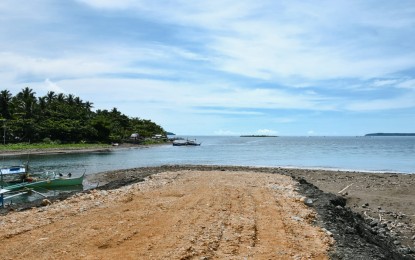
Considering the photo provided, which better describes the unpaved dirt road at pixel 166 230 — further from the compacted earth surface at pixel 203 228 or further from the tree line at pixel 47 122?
the tree line at pixel 47 122

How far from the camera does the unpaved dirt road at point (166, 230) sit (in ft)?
28.2

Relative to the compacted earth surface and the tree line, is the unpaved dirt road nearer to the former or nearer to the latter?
the compacted earth surface

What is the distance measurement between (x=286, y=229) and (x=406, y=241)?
5.44m

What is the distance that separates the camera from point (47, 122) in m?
92.6

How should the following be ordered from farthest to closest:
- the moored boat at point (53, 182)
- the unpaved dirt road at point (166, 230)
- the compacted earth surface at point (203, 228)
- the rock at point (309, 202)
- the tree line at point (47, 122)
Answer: the tree line at point (47, 122)
the moored boat at point (53, 182)
the rock at point (309, 202)
the compacted earth surface at point (203, 228)
the unpaved dirt road at point (166, 230)

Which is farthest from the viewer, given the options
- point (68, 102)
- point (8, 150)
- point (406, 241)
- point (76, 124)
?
point (68, 102)

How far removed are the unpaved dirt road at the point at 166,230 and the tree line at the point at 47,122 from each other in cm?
7608

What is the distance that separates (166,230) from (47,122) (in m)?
90.3

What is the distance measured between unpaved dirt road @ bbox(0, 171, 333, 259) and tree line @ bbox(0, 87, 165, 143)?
76082 mm

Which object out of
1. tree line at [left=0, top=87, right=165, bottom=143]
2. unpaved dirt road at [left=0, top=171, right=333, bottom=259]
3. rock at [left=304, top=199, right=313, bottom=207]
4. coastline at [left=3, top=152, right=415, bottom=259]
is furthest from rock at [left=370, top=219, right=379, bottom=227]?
tree line at [left=0, top=87, right=165, bottom=143]

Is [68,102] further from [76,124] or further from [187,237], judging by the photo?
[187,237]

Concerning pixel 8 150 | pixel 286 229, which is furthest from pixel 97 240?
pixel 8 150

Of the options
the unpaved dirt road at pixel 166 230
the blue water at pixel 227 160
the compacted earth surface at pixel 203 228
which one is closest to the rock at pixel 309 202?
the compacted earth surface at pixel 203 228

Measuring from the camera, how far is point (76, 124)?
97.9 metres
